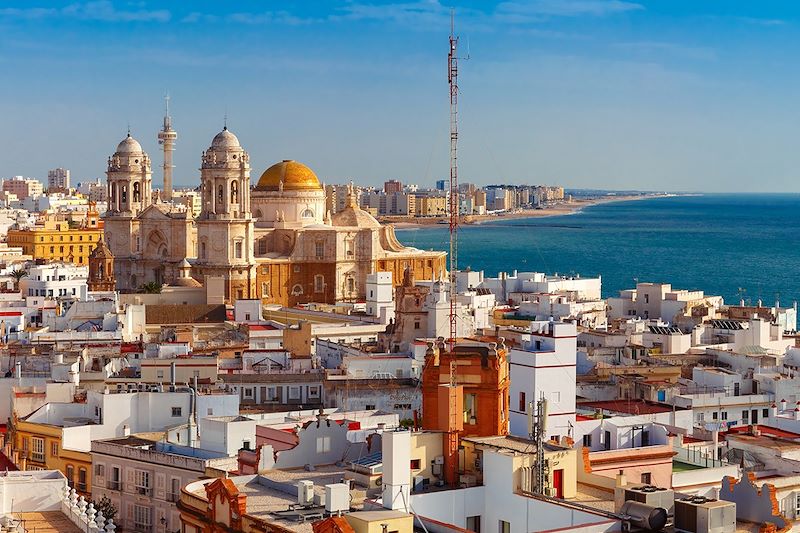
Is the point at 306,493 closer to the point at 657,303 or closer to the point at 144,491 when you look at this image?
the point at 144,491

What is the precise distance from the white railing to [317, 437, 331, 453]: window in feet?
8.60

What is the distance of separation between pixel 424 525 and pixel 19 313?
2879cm

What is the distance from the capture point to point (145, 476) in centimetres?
2214

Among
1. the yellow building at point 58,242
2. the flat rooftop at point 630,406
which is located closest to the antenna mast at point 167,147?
the yellow building at point 58,242

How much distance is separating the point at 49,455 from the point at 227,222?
32.8 meters

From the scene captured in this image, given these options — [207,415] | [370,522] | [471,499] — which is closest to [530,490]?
[471,499]

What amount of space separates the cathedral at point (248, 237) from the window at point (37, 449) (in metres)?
30.7

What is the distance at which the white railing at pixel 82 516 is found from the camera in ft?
54.1

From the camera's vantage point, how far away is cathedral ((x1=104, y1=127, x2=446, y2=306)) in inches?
2243

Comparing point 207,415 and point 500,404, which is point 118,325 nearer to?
point 207,415

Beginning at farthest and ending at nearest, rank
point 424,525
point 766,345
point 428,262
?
point 428,262 < point 766,345 < point 424,525

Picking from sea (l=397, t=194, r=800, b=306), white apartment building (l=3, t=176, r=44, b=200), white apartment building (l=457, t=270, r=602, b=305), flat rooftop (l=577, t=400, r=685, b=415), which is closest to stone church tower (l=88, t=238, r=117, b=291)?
white apartment building (l=457, t=270, r=602, b=305)

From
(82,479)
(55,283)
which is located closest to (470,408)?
(82,479)

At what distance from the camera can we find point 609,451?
67.2 feet
